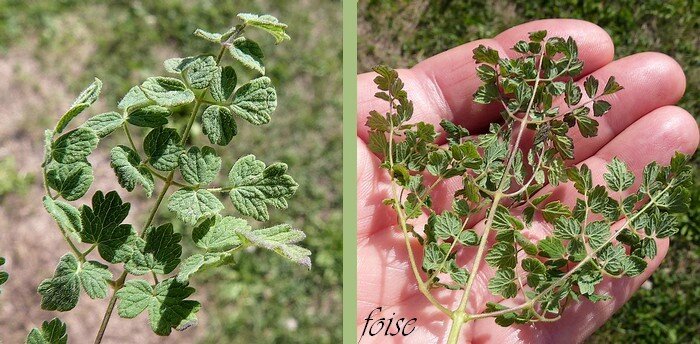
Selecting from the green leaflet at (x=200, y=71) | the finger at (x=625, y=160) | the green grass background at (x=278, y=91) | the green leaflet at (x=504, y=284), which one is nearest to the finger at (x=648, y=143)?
the finger at (x=625, y=160)

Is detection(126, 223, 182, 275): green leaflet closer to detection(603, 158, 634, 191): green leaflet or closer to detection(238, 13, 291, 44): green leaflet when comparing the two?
detection(238, 13, 291, 44): green leaflet

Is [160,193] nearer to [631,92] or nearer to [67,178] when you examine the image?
[67,178]

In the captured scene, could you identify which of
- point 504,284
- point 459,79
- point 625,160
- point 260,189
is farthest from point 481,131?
point 260,189

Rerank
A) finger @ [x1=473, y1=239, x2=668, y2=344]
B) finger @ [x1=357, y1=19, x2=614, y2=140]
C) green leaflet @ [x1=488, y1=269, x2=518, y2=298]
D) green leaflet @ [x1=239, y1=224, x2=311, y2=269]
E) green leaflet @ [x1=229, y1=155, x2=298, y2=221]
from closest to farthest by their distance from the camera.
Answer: green leaflet @ [x1=239, y1=224, x2=311, y2=269] < green leaflet @ [x1=229, y1=155, x2=298, y2=221] < green leaflet @ [x1=488, y1=269, x2=518, y2=298] < finger @ [x1=473, y1=239, x2=668, y2=344] < finger @ [x1=357, y1=19, x2=614, y2=140]

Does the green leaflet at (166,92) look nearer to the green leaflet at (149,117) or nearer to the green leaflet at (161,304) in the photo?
the green leaflet at (149,117)

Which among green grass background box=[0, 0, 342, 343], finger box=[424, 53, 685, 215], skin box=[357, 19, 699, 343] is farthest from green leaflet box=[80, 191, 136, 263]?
green grass background box=[0, 0, 342, 343]
